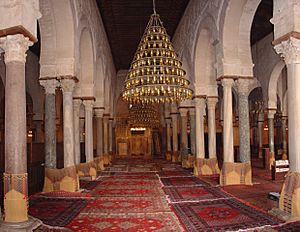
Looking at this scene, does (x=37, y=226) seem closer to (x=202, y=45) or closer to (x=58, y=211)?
(x=58, y=211)

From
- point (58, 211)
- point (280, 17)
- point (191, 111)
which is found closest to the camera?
point (280, 17)

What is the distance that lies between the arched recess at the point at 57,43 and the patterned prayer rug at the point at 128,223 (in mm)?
3886

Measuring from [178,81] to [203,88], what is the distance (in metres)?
3.51

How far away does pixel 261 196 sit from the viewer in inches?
269

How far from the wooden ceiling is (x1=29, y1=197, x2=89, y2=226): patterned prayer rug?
757 centimetres

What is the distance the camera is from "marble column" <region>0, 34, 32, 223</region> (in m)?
4.50

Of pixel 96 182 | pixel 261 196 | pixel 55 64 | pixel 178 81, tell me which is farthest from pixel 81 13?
pixel 261 196

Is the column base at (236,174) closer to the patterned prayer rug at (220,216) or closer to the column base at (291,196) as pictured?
the patterned prayer rug at (220,216)

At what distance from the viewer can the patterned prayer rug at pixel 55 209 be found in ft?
17.4

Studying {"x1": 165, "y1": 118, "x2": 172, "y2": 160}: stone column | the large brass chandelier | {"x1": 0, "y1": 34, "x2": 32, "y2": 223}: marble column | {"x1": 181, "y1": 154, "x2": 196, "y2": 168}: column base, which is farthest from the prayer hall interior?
{"x1": 165, "y1": 118, "x2": 172, "y2": 160}: stone column

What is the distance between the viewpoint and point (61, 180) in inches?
307

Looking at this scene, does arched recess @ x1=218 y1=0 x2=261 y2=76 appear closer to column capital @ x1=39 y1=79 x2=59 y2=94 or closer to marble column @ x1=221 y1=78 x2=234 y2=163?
marble column @ x1=221 y1=78 x2=234 y2=163

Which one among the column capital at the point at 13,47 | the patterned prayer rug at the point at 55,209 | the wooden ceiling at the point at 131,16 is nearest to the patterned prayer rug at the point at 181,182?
the patterned prayer rug at the point at 55,209

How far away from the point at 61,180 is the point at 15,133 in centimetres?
346
